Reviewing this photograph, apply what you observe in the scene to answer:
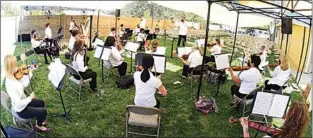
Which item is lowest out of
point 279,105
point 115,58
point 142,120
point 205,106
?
point 205,106

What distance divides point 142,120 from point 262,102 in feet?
6.37

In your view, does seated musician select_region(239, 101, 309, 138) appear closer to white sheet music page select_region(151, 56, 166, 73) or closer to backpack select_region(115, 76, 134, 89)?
white sheet music page select_region(151, 56, 166, 73)

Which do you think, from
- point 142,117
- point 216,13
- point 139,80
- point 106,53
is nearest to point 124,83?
point 106,53

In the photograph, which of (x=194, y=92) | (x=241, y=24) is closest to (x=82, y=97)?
(x=194, y=92)

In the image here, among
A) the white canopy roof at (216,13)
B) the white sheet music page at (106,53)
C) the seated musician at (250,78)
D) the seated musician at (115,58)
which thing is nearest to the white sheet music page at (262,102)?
the seated musician at (250,78)

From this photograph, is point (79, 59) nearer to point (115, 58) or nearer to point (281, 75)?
point (115, 58)

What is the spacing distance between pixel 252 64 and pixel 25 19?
40.1 ft

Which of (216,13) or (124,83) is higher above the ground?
(216,13)

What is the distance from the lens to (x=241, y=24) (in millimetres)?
11539

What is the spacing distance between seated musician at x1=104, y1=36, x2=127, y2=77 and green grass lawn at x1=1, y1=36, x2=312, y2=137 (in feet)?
1.90

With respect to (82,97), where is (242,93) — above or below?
above

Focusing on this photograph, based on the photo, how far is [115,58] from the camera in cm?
780

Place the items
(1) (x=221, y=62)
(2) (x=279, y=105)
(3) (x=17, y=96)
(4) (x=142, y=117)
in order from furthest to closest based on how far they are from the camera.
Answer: (1) (x=221, y=62) < (4) (x=142, y=117) < (2) (x=279, y=105) < (3) (x=17, y=96)

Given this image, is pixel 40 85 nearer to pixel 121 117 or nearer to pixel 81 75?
pixel 81 75
